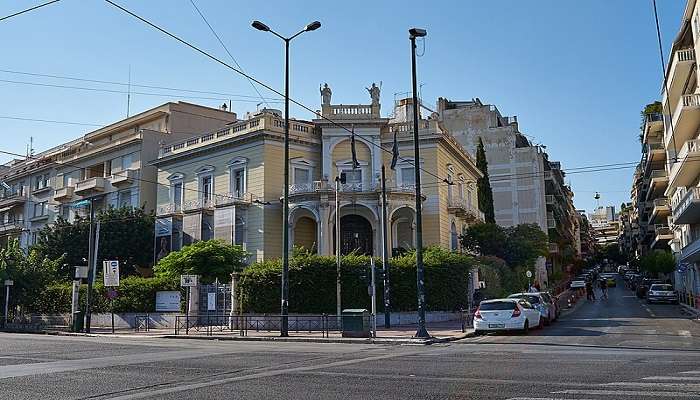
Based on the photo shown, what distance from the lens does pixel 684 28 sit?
3816 cm

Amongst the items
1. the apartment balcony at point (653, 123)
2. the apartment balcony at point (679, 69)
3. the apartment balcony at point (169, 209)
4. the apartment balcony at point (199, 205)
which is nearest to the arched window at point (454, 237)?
the apartment balcony at point (199, 205)

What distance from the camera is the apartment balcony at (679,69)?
3722cm

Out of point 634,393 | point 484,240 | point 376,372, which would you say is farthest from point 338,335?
point 484,240

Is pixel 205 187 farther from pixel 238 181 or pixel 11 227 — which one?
pixel 11 227

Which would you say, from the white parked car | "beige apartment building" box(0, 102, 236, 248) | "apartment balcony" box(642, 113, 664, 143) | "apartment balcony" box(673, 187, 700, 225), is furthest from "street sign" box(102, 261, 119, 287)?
"apartment balcony" box(642, 113, 664, 143)

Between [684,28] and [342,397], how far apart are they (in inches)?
1491

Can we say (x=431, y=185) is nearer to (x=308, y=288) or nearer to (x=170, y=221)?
(x=308, y=288)

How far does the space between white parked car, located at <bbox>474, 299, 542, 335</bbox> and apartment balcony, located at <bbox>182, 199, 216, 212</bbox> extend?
80.8 ft

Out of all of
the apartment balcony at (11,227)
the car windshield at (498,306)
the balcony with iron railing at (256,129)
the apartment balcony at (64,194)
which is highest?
the balcony with iron railing at (256,129)

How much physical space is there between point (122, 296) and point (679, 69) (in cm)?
3543

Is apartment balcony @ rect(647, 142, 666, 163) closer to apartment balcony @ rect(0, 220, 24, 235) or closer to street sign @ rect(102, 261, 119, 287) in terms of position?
street sign @ rect(102, 261, 119, 287)

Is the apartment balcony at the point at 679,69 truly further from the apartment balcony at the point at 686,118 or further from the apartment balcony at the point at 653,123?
the apartment balcony at the point at 653,123

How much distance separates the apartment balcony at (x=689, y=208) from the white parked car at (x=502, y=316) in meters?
18.7

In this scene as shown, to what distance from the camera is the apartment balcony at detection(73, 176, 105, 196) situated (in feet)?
170
